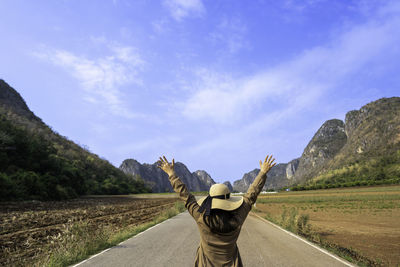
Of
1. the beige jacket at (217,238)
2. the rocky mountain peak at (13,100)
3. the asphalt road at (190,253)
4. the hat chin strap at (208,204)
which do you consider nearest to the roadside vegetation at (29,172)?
the asphalt road at (190,253)

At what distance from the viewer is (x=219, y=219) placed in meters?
3.02

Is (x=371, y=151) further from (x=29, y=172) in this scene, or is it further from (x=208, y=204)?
(x=208, y=204)

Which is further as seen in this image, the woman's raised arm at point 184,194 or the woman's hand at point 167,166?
the woman's hand at point 167,166

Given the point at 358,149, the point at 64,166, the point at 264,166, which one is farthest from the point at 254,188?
the point at 358,149

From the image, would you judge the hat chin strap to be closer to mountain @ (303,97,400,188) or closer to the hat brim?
the hat brim

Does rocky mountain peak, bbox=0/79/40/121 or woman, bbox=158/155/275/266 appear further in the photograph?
rocky mountain peak, bbox=0/79/40/121

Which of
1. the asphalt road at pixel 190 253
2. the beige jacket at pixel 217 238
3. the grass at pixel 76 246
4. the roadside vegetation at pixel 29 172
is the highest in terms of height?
the roadside vegetation at pixel 29 172

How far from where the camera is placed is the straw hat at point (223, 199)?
2982 mm

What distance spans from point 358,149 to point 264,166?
144078 millimetres

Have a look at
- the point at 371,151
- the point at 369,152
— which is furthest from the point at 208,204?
the point at 369,152

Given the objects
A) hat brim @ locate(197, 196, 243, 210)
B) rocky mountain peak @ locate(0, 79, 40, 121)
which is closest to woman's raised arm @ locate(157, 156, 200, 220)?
hat brim @ locate(197, 196, 243, 210)

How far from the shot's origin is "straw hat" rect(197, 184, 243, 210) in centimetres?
298

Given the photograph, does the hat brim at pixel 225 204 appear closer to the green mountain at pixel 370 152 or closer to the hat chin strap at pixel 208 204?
the hat chin strap at pixel 208 204

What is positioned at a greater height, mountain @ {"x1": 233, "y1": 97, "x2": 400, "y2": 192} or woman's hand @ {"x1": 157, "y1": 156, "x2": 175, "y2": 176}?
mountain @ {"x1": 233, "y1": 97, "x2": 400, "y2": 192}
